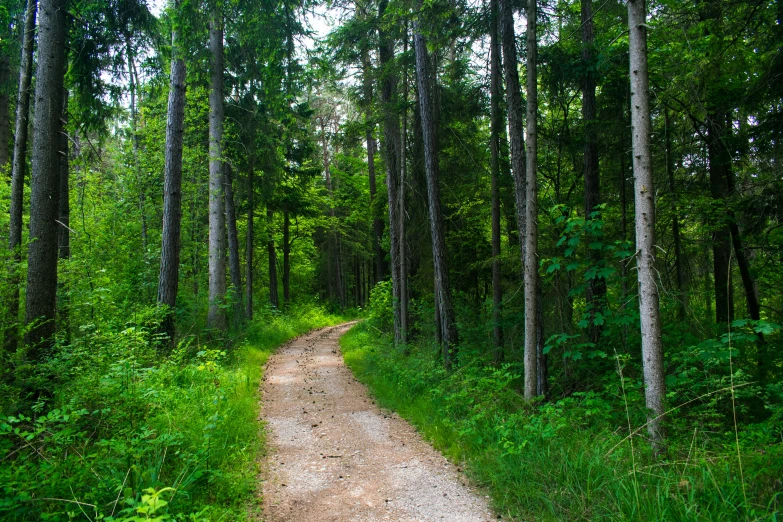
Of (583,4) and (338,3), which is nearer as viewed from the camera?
(583,4)

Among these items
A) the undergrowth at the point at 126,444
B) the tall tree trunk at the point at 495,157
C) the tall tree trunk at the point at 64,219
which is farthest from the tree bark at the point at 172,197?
the tall tree trunk at the point at 495,157

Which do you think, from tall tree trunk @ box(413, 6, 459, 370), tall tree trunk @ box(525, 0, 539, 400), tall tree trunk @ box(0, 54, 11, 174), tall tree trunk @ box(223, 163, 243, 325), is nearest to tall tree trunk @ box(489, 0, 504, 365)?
tall tree trunk @ box(413, 6, 459, 370)

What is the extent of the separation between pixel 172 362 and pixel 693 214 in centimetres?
1024

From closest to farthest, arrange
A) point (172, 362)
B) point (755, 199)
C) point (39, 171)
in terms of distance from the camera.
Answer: point (39, 171) < point (755, 199) < point (172, 362)

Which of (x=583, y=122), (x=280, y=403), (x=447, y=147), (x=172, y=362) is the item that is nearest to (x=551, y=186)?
(x=447, y=147)

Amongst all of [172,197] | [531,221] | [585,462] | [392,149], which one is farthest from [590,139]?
[172,197]

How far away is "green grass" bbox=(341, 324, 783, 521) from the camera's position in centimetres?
330

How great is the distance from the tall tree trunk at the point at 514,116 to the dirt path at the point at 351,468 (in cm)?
360

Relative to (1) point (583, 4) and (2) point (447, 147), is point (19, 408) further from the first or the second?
(1) point (583, 4)

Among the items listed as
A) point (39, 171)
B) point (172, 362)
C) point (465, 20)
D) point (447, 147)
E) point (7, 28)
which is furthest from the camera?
point (447, 147)

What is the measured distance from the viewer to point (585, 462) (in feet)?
13.7

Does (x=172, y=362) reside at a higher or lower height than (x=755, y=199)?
lower

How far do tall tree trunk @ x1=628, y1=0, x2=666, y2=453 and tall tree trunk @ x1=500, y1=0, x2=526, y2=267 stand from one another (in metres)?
2.61

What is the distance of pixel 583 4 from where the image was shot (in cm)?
825
